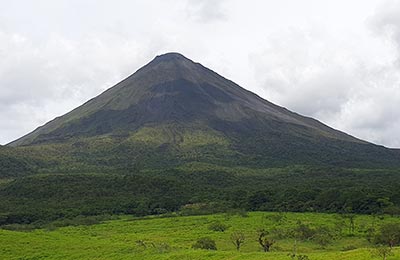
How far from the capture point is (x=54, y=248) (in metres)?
46.0

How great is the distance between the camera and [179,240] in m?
54.7

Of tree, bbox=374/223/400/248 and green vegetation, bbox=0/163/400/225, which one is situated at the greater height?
green vegetation, bbox=0/163/400/225

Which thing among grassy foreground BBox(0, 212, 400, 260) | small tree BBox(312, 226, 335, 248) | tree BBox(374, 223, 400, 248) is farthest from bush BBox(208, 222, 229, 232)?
tree BBox(374, 223, 400, 248)

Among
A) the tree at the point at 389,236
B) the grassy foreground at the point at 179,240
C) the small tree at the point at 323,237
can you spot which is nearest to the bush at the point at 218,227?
the grassy foreground at the point at 179,240

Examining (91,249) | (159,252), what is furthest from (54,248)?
(159,252)

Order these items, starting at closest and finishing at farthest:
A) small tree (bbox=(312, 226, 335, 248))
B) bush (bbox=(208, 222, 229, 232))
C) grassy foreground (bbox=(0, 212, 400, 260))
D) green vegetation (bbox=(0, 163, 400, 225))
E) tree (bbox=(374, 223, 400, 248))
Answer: grassy foreground (bbox=(0, 212, 400, 260)) < tree (bbox=(374, 223, 400, 248)) < small tree (bbox=(312, 226, 335, 248)) < bush (bbox=(208, 222, 229, 232)) < green vegetation (bbox=(0, 163, 400, 225))

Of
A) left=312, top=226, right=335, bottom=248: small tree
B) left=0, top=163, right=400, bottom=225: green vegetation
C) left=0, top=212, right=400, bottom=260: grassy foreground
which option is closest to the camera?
left=0, top=212, right=400, bottom=260: grassy foreground

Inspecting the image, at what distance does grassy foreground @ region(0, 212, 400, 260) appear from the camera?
3650 cm

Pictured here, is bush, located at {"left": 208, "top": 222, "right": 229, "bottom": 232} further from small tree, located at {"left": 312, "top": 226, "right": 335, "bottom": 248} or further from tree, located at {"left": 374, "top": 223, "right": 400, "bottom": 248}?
tree, located at {"left": 374, "top": 223, "right": 400, "bottom": 248}

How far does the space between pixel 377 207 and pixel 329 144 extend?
4372 inches

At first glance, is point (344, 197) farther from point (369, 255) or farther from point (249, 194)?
point (369, 255)

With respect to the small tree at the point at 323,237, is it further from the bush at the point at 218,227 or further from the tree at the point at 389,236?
the bush at the point at 218,227

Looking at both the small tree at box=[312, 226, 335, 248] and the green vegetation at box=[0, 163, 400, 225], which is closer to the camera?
the small tree at box=[312, 226, 335, 248]

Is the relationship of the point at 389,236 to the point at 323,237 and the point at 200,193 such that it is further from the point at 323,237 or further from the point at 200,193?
the point at 200,193
